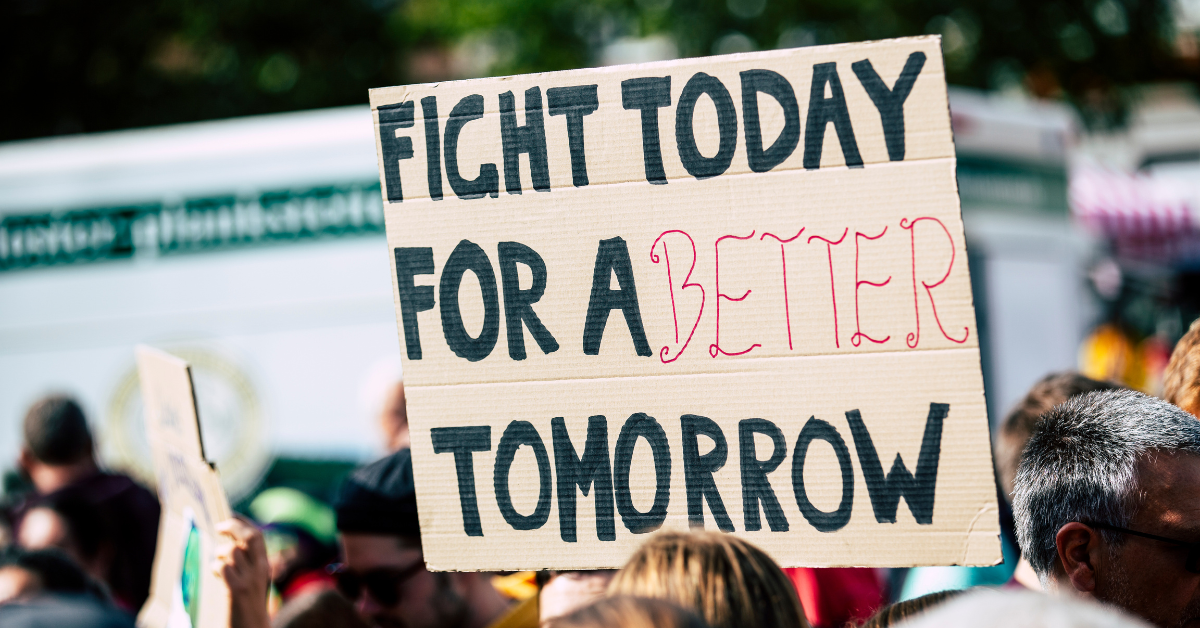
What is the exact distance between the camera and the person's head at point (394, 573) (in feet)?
8.64

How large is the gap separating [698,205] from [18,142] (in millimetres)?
12361

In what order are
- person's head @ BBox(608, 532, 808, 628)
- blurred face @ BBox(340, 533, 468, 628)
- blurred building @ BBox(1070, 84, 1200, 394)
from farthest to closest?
blurred building @ BBox(1070, 84, 1200, 394) < blurred face @ BBox(340, 533, 468, 628) < person's head @ BBox(608, 532, 808, 628)

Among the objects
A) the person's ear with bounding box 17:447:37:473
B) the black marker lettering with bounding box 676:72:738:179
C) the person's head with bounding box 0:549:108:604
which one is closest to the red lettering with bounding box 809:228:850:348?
the black marker lettering with bounding box 676:72:738:179

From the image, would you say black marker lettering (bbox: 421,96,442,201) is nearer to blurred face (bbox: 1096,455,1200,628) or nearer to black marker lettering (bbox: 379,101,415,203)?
black marker lettering (bbox: 379,101,415,203)

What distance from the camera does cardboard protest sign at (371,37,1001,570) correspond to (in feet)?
6.12

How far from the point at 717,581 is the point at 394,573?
4.27ft

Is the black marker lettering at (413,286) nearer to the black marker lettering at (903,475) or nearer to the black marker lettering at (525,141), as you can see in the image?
the black marker lettering at (525,141)

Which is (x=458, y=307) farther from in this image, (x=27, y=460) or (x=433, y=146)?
(x=27, y=460)

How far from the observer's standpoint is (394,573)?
2.63m

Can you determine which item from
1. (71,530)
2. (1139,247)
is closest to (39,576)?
(71,530)

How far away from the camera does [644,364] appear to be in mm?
1976

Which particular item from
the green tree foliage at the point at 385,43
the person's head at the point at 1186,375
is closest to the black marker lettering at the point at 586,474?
the person's head at the point at 1186,375

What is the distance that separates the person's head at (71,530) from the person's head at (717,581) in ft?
8.66

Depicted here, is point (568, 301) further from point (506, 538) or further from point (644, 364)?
point (506, 538)
